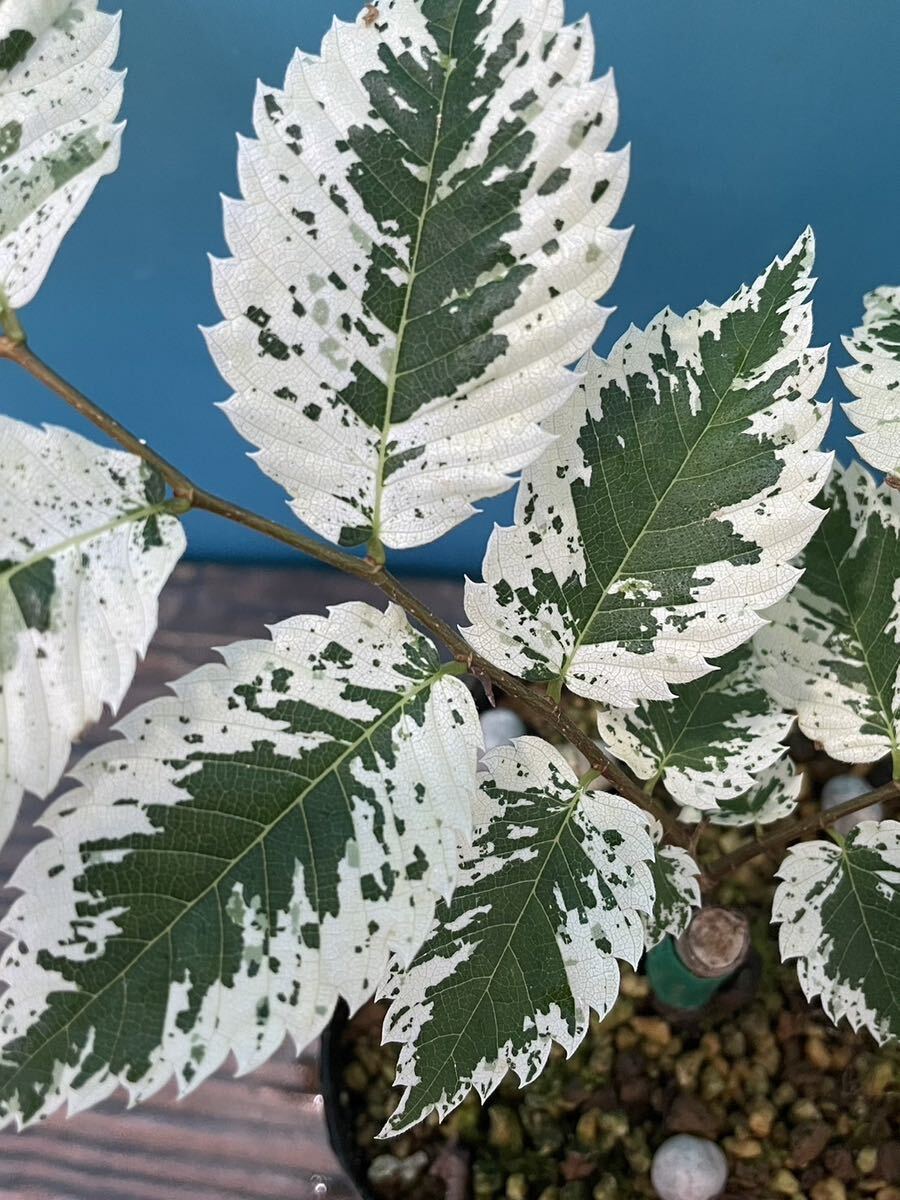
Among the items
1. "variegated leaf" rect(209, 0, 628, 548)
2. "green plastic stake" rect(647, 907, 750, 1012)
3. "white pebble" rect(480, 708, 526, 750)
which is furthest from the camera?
"white pebble" rect(480, 708, 526, 750)

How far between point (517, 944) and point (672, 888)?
0.51ft

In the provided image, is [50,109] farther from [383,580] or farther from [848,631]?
[848,631]

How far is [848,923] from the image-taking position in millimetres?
661

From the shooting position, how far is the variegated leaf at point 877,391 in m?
0.58

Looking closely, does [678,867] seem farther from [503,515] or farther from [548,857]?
[503,515]

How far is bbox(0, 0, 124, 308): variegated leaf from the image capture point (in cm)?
44

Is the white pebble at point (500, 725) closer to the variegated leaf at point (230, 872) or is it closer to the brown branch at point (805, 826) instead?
the brown branch at point (805, 826)

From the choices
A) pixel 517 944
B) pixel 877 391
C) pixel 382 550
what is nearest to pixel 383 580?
pixel 382 550

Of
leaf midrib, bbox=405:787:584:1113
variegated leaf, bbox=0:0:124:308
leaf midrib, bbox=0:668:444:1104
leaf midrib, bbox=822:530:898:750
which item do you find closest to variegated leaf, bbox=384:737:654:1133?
leaf midrib, bbox=405:787:584:1113

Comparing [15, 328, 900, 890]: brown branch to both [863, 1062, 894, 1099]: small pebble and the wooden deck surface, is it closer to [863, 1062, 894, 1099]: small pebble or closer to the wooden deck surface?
[863, 1062, 894, 1099]: small pebble

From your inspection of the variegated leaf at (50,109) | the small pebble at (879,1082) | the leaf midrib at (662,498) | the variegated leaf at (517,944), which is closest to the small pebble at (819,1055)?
the small pebble at (879,1082)

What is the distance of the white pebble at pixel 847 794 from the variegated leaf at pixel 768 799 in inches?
11.9

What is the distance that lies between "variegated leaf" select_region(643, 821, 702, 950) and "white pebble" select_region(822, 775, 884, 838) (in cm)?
40

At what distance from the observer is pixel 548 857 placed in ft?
1.87
